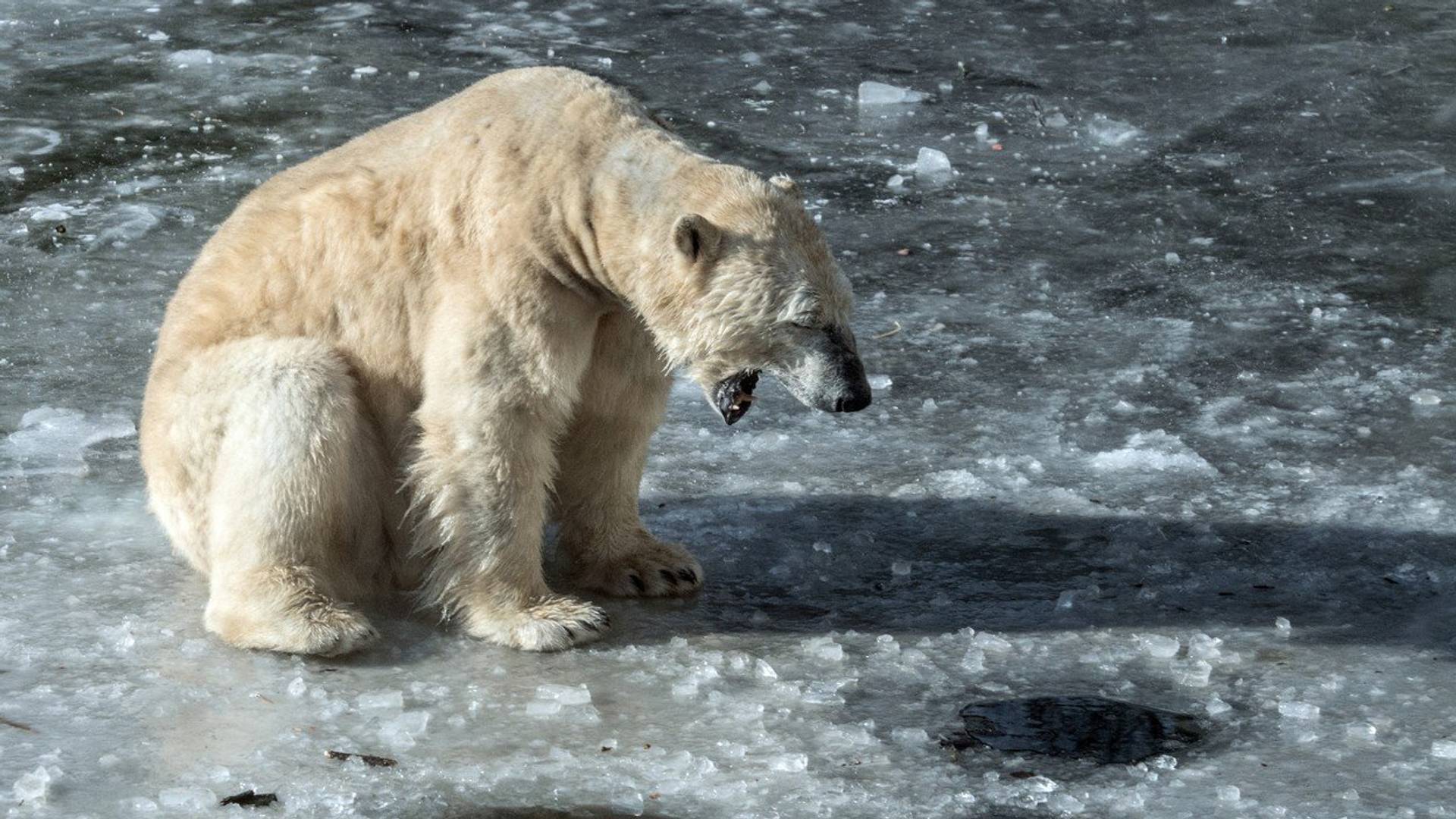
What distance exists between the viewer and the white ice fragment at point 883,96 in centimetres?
921

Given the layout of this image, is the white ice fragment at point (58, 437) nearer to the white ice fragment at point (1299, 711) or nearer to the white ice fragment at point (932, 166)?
the white ice fragment at point (1299, 711)

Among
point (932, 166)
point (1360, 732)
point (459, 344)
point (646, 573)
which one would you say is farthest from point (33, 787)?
point (932, 166)

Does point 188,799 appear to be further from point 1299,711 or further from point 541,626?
point 1299,711

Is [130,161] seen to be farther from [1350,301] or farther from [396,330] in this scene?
[1350,301]

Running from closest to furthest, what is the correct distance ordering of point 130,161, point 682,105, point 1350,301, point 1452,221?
point 1350,301, point 1452,221, point 130,161, point 682,105

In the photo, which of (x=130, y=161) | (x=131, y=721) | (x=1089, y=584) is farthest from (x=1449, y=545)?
(x=130, y=161)

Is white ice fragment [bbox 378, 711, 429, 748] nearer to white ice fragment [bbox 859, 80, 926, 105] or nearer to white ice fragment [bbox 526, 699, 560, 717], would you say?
white ice fragment [bbox 526, 699, 560, 717]

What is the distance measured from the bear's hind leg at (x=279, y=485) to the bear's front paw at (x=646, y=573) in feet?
Answer: 2.20

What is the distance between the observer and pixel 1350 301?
6703mm

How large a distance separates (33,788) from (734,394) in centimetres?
173

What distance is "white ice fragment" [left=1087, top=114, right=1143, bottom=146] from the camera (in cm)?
865

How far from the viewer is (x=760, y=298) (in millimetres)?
4012

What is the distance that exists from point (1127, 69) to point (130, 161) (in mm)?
5194

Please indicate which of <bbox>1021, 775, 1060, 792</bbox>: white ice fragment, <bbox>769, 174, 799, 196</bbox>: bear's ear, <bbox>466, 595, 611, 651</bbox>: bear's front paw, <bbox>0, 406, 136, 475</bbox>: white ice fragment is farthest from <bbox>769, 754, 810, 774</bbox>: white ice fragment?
<bbox>0, 406, 136, 475</bbox>: white ice fragment
